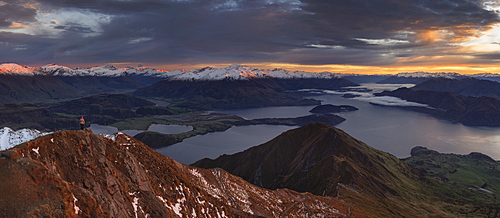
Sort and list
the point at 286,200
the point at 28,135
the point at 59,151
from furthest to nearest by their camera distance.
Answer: the point at 286,200, the point at 28,135, the point at 59,151

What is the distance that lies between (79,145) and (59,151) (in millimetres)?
3415

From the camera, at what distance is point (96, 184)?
4531 cm

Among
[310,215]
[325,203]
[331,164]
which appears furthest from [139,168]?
[331,164]

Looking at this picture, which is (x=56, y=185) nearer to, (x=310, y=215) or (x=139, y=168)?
(x=139, y=168)

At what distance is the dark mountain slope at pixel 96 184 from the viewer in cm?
3359

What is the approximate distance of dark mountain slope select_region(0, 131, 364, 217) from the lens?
110 feet

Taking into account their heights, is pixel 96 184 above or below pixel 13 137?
below

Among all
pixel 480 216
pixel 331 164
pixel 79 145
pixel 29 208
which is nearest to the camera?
pixel 29 208

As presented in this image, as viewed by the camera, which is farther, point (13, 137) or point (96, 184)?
point (13, 137)

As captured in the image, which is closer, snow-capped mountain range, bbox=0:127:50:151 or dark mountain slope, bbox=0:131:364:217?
dark mountain slope, bbox=0:131:364:217

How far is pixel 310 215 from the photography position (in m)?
101

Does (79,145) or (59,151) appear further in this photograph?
(79,145)

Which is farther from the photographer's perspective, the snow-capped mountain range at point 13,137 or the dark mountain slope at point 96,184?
the snow-capped mountain range at point 13,137

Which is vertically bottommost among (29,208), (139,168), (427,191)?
(427,191)
